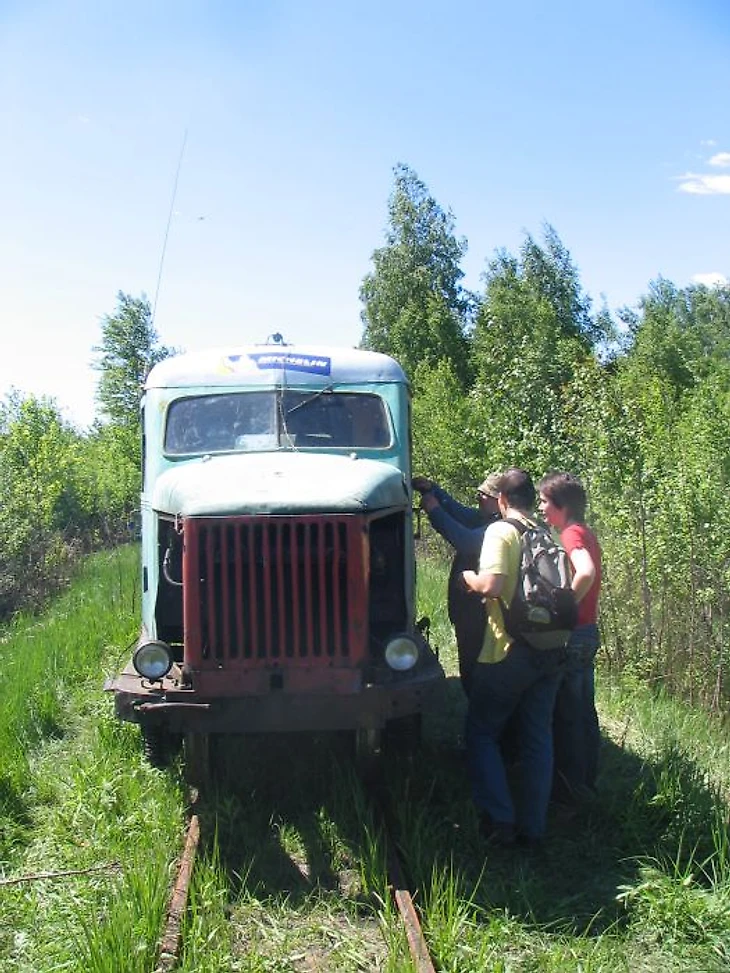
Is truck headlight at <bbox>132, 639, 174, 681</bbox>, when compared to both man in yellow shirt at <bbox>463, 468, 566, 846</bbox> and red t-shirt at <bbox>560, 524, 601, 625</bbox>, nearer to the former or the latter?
man in yellow shirt at <bbox>463, 468, 566, 846</bbox>

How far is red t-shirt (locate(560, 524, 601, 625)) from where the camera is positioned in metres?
4.96


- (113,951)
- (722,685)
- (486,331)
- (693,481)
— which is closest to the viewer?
(113,951)

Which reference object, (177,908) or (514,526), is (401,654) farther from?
(177,908)

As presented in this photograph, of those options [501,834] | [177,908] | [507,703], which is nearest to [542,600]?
[507,703]

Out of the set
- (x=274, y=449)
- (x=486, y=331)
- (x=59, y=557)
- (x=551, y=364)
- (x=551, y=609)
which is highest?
(x=486, y=331)

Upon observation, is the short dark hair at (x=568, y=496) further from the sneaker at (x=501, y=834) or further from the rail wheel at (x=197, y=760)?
the rail wheel at (x=197, y=760)

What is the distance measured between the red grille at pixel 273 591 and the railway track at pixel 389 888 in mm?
911

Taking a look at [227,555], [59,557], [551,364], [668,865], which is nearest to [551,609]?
[668,865]

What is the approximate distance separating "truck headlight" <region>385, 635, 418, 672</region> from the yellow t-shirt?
35 centimetres

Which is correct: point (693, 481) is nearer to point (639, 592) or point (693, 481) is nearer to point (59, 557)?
point (639, 592)

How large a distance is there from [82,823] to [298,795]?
1162 millimetres

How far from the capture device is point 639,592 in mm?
10289

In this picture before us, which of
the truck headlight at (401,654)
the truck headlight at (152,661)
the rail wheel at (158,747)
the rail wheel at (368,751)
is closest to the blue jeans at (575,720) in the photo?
the truck headlight at (401,654)

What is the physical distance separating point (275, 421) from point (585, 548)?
2105mm
